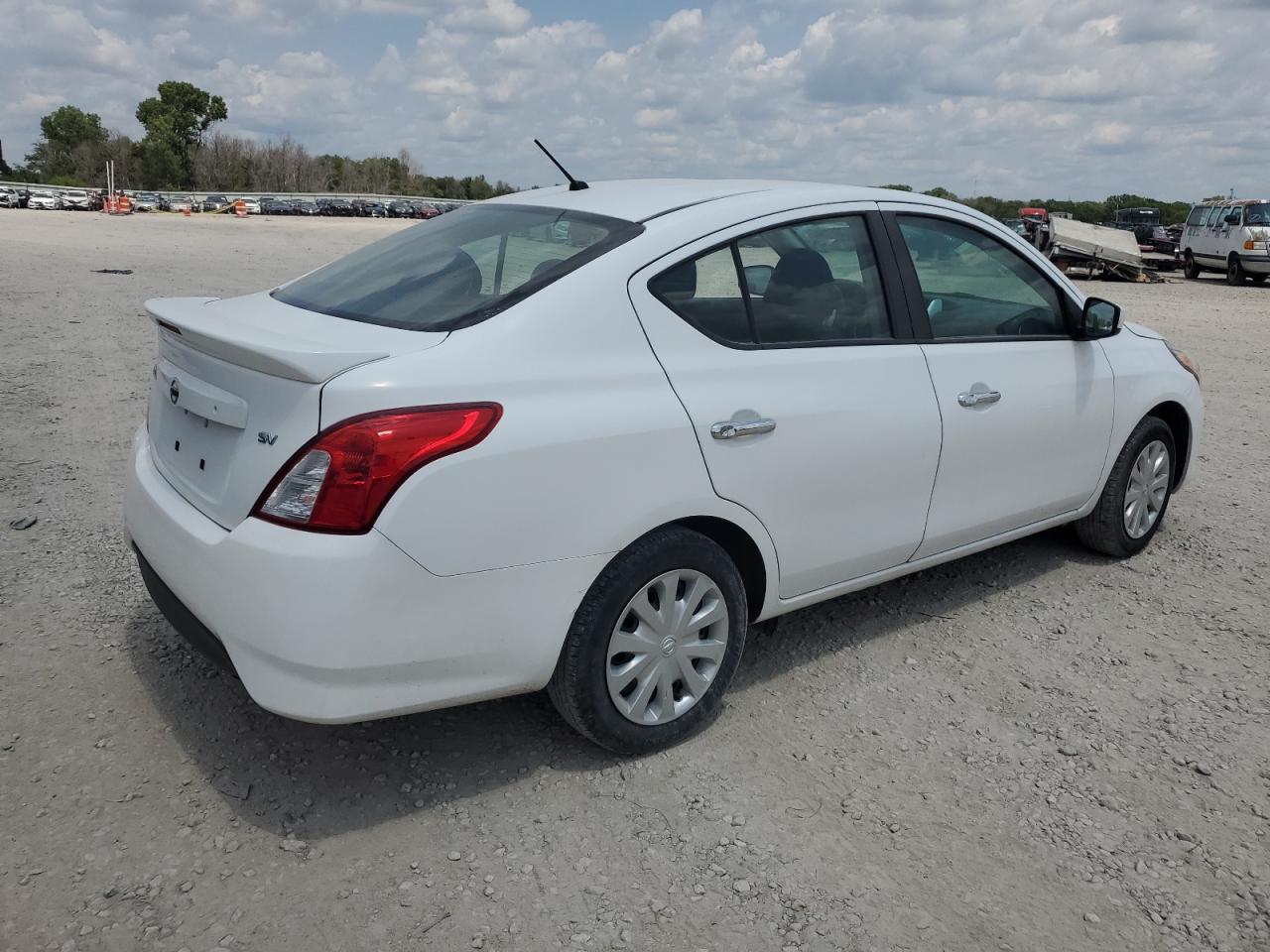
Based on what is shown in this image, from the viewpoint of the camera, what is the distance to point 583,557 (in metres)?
2.90

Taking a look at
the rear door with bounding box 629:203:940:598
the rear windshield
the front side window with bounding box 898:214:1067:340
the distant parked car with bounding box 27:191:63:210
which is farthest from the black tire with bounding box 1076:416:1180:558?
the distant parked car with bounding box 27:191:63:210

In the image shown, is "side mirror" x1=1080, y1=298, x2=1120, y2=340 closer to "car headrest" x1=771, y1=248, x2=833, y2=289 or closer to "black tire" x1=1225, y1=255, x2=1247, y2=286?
"car headrest" x1=771, y1=248, x2=833, y2=289

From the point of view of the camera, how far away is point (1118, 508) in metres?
4.87

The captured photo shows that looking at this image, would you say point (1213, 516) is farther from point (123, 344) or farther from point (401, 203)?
point (401, 203)

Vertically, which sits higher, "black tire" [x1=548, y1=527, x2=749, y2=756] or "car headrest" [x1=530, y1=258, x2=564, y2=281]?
"car headrest" [x1=530, y1=258, x2=564, y2=281]

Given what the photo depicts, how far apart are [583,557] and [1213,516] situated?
174 inches

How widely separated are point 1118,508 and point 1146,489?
0.97ft

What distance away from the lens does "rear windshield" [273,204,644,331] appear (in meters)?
3.07

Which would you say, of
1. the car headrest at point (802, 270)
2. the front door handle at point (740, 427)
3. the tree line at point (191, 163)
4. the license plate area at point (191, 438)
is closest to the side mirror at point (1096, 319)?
the car headrest at point (802, 270)

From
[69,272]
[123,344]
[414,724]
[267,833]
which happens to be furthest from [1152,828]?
[69,272]

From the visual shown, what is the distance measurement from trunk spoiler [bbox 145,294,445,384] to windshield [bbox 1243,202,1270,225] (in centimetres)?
2800

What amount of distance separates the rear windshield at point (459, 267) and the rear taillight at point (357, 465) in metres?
0.41

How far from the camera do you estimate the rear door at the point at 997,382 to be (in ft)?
12.8

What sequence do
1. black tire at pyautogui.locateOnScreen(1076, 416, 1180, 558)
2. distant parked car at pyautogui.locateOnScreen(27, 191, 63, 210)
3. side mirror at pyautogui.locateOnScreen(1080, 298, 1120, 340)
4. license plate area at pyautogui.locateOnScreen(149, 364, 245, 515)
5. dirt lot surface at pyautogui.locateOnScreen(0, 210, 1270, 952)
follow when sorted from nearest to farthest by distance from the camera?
dirt lot surface at pyautogui.locateOnScreen(0, 210, 1270, 952)
license plate area at pyautogui.locateOnScreen(149, 364, 245, 515)
side mirror at pyautogui.locateOnScreen(1080, 298, 1120, 340)
black tire at pyautogui.locateOnScreen(1076, 416, 1180, 558)
distant parked car at pyautogui.locateOnScreen(27, 191, 63, 210)
